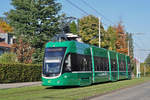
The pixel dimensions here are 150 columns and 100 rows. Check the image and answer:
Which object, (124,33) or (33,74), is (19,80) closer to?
(33,74)

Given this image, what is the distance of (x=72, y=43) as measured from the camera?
22562 millimetres

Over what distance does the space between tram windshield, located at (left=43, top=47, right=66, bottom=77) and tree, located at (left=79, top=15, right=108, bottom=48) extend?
45726 millimetres

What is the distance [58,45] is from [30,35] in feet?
73.5

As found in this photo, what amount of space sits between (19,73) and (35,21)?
13316 mm

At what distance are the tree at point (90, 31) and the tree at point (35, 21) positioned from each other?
24.0m

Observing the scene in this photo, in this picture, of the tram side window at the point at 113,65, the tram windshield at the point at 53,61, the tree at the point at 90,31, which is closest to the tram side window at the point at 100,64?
the tram side window at the point at 113,65

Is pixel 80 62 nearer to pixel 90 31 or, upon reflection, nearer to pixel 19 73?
pixel 19 73

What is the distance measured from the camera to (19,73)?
31.6 meters

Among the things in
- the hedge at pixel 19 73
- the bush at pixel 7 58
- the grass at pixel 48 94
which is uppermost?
the bush at pixel 7 58

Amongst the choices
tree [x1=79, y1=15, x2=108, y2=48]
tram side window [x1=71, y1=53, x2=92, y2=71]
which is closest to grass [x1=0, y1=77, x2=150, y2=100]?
tram side window [x1=71, y1=53, x2=92, y2=71]

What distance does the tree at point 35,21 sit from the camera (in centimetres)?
4322

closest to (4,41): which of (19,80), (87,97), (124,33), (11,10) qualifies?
(11,10)

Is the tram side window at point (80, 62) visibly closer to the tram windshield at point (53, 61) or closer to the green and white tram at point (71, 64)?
the green and white tram at point (71, 64)

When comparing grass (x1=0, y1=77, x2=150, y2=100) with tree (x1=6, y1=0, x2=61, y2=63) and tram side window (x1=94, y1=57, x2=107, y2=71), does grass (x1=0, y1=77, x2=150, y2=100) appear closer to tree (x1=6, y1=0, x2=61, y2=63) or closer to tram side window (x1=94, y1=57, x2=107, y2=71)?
tram side window (x1=94, y1=57, x2=107, y2=71)
